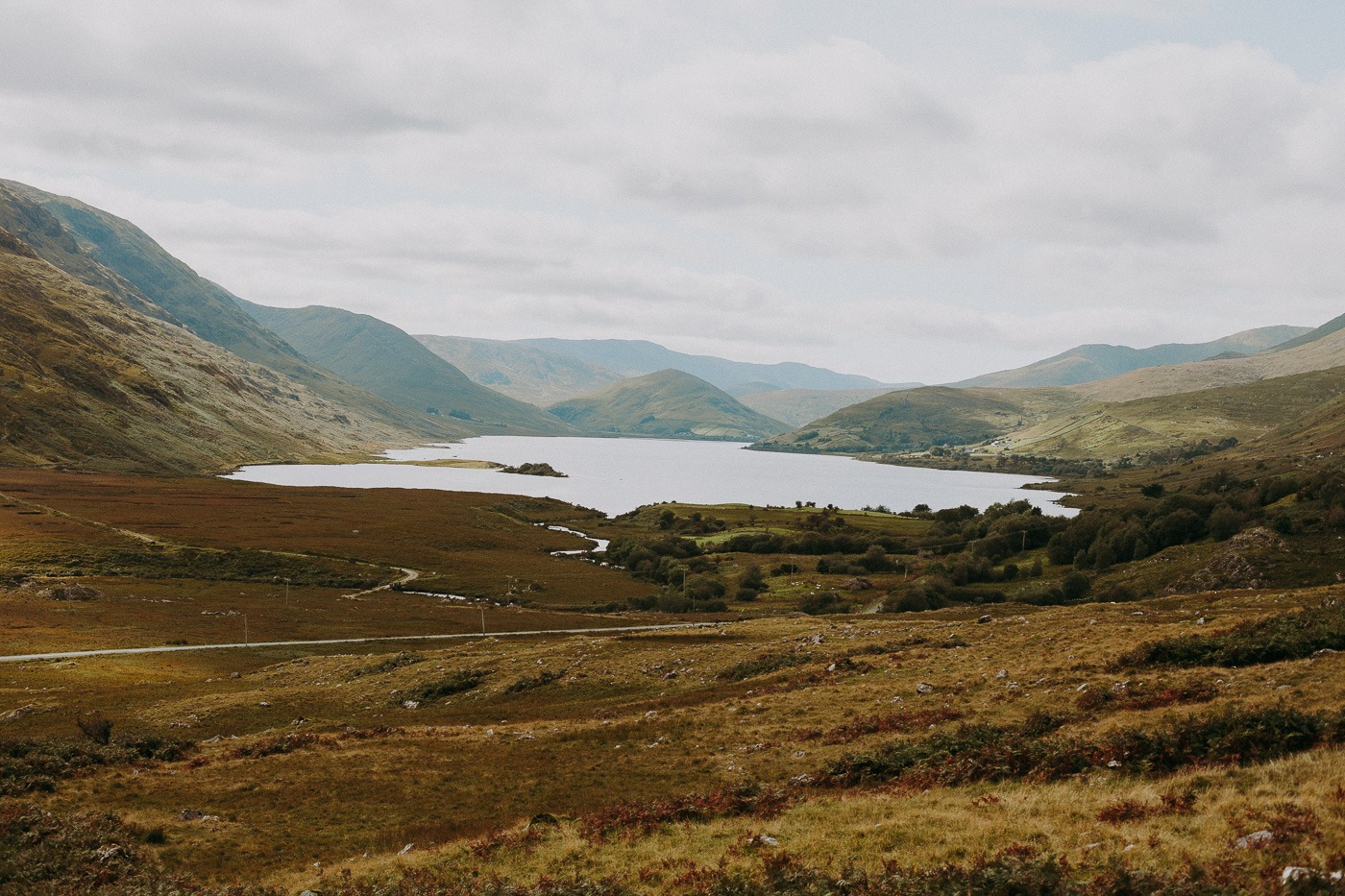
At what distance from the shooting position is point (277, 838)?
78.4 ft

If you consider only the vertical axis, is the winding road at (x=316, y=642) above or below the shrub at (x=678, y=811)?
below

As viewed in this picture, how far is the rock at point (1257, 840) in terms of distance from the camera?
45.0 ft

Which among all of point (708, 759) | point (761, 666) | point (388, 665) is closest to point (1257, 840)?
point (708, 759)

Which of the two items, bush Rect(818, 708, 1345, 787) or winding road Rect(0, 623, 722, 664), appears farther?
winding road Rect(0, 623, 722, 664)

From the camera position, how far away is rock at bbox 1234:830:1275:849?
13719mm

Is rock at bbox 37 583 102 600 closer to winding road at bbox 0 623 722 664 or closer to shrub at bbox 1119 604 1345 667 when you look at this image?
winding road at bbox 0 623 722 664

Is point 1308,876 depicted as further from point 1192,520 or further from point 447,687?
point 1192,520

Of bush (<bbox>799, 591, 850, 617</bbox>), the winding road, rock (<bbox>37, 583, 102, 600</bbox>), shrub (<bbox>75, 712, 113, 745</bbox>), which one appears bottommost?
bush (<bbox>799, 591, 850, 617</bbox>)

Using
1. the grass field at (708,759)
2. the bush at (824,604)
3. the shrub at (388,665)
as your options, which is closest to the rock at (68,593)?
the grass field at (708,759)

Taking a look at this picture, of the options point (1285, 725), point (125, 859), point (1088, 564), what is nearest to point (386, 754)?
point (125, 859)

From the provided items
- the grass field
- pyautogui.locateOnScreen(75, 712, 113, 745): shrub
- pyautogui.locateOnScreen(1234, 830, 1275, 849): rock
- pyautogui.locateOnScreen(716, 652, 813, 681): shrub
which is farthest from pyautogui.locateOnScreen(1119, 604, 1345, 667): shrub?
pyautogui.locateOnScreen(75, 712, 113, 745): shrub

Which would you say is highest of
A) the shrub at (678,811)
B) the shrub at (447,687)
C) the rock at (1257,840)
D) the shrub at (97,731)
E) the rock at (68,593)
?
the rock at (1257,840)

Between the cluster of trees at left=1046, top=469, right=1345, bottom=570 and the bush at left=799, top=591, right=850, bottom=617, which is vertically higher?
the cluster of trees at left=1046, top=469, right=1345, bottom=570

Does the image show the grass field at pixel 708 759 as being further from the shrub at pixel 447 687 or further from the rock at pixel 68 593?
the rock at pixel 68 593
